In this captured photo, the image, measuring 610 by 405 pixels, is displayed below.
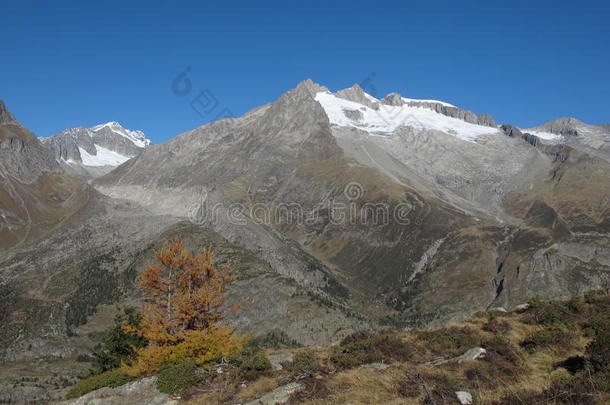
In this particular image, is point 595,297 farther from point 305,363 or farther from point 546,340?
point 305,363

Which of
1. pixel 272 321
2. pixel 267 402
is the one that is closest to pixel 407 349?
pixel 267 402

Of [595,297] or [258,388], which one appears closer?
[258,388]

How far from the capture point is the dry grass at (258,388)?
23.9m

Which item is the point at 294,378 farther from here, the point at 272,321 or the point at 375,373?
the point at 272,321

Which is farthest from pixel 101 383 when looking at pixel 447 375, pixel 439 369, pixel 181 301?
pixel 447 375

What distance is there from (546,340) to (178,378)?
20.3 m

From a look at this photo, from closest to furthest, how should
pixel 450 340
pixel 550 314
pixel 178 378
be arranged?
pixel 178 378 < pixel 450 340 < pixel 550 314

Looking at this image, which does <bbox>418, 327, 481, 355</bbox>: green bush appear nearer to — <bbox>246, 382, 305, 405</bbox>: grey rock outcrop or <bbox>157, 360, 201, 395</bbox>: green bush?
<bbox>246, 382, 305, 405</bbox>: grey rock outcrop

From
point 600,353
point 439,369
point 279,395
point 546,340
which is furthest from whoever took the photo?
point 546,340

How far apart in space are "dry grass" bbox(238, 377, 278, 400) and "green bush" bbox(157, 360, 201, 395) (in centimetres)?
342

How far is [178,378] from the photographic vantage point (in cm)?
2681

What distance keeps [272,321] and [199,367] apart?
144240 millimetres

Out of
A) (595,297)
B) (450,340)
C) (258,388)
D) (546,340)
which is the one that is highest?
(258,388)

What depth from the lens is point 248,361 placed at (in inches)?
1081
